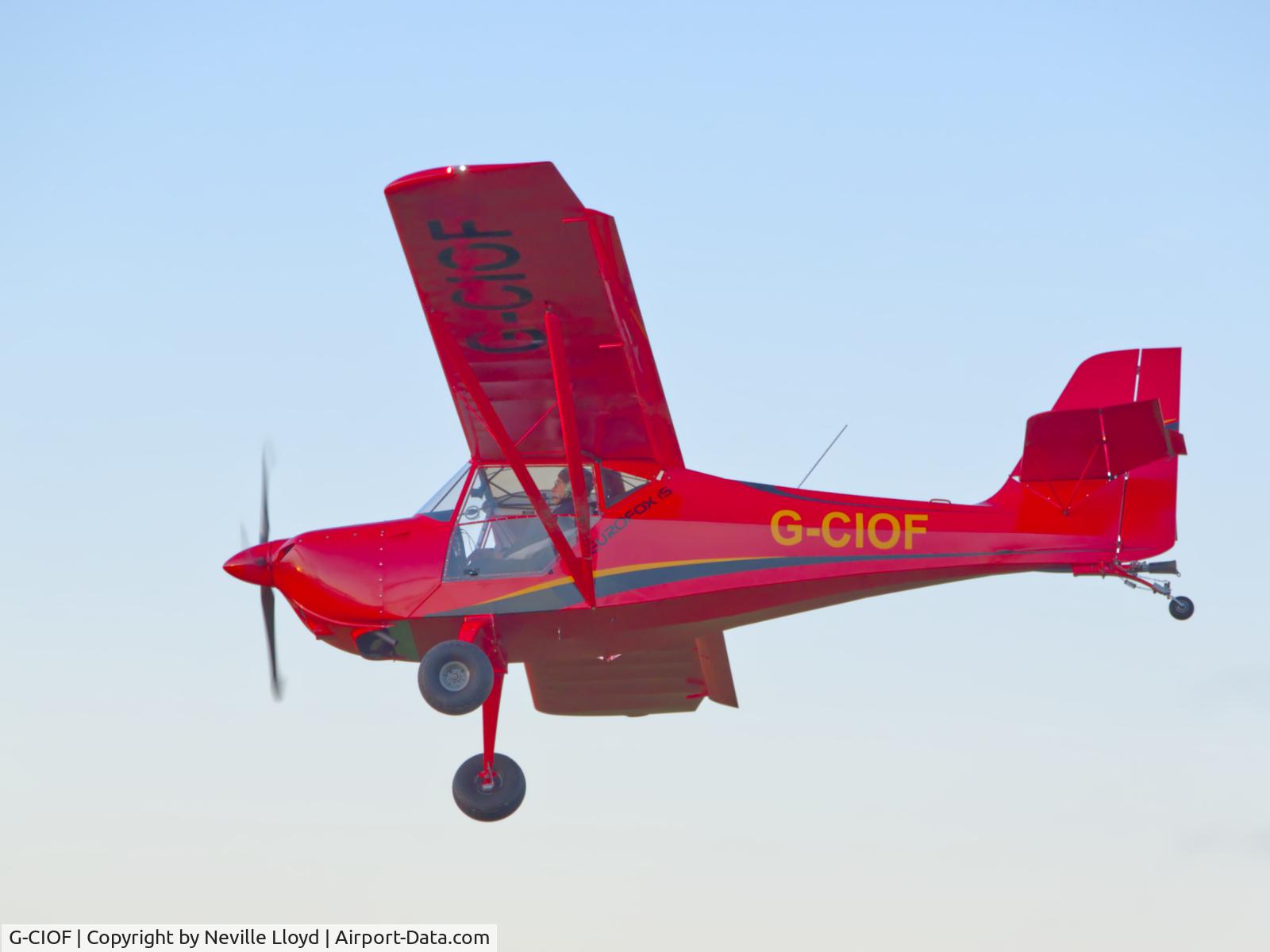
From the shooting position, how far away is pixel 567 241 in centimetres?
1381

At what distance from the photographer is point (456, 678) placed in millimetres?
14695

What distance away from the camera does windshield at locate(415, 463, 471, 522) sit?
1562 centimetres

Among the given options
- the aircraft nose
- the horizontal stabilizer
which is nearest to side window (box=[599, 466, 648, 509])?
the aircraft nose

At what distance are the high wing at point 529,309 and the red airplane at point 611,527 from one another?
21 millimetres

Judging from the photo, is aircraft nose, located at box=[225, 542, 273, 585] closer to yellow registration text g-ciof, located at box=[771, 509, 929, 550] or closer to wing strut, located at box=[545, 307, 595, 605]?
wing strut, located at box=[545, 307, 595, 605]

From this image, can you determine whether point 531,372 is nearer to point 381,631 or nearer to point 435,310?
point 435,310

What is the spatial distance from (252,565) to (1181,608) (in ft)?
25.0

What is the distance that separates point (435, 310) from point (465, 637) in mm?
2604

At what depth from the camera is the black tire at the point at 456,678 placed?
14.6 metres

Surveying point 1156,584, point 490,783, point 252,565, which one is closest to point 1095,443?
point 1156,584

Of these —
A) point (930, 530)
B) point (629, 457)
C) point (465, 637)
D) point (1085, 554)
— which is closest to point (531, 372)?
point (629, 457)

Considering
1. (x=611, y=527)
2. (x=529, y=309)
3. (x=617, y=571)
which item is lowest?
(x=617, y=571)

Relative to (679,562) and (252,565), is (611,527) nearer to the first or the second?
(679,562)

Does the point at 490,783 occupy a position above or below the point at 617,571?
below
